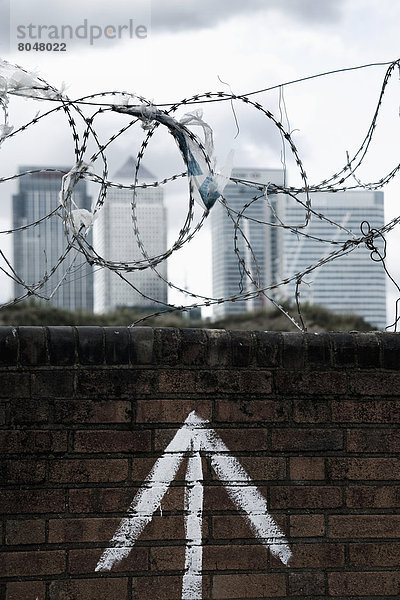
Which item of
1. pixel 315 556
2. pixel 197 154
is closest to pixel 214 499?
pixel 315 556

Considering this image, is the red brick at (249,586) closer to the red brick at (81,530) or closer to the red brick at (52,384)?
the red brick at (81,530)

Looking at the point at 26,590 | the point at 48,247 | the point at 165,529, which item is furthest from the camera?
the point at 48,247

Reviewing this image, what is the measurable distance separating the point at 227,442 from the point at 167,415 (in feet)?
0.81

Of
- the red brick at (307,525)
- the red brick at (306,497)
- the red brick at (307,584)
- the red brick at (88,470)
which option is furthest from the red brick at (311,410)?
the red brick at (88,470)

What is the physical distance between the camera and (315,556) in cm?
309

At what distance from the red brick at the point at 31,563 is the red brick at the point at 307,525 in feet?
2.81

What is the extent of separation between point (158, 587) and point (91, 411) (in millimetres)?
681

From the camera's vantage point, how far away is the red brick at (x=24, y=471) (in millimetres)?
2934

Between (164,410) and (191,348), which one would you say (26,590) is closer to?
(164,410)

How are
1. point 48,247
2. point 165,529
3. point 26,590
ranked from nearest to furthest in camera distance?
point 26,590 < point 165,529 < point 48,247

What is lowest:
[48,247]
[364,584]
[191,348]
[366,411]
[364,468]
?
[364,584]

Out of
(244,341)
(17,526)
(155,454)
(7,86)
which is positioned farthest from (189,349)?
(7,86)

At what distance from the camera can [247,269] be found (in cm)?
332

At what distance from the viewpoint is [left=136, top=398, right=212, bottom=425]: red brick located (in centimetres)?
304
